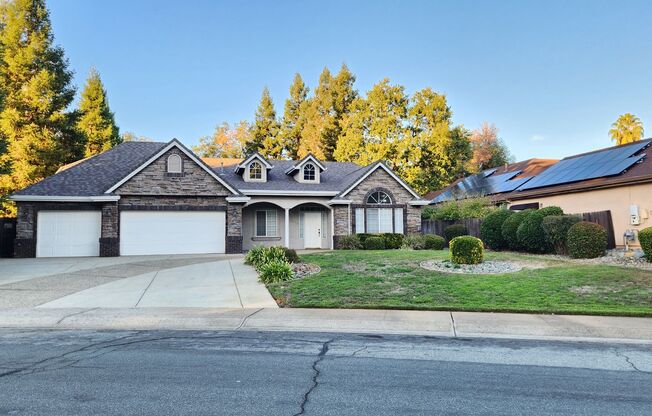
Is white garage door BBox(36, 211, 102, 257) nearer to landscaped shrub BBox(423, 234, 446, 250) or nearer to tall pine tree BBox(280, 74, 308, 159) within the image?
landscaped shrub BBox(423, 234, 446, 250)

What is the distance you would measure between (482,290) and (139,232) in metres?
16.5

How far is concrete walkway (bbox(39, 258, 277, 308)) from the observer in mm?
9984

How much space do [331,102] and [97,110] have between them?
23.2 m

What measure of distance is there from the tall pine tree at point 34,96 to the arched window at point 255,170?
15.8 metres

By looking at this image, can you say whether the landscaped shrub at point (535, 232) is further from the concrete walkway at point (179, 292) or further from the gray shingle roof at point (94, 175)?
the gray shingle roof at point (94, 175)

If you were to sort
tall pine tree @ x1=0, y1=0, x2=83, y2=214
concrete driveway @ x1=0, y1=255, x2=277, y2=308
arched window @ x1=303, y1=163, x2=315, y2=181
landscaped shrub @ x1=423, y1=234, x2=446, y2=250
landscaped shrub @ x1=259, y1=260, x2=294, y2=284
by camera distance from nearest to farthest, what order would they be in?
concrete driveway @ x1=0, y1=255, x2=277, y2=308 → landscaped shrub @ x1=259, y1=260, x2=294, y2=284 → landscaped shrub @ x1=423, y1=234, x2=446, y2=250 → arched window @ x1=303, y1=163, x2=315, y2=181 → tall pine tree @ x1=0, y1=0, x2=83, y2=214

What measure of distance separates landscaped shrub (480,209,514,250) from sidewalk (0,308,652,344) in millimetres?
13123

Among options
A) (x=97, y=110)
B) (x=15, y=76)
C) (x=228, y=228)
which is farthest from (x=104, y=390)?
(x=97, y=110)

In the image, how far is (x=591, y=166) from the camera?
2258 cm

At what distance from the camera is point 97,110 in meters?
42.1

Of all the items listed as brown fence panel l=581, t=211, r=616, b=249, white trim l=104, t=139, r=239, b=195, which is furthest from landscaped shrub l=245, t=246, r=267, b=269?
brown fence panel l=581, t=211, r=616, b=249

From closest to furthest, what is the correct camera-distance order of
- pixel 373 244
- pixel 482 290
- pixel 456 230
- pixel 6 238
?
1. pixel 482 290
2. pixel 6 238
3. pixel 373 244
4. pixel 456 230

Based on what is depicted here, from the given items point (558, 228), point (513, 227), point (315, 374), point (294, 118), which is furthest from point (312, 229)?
point (294, 118)

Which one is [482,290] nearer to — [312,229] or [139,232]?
[312,229]
